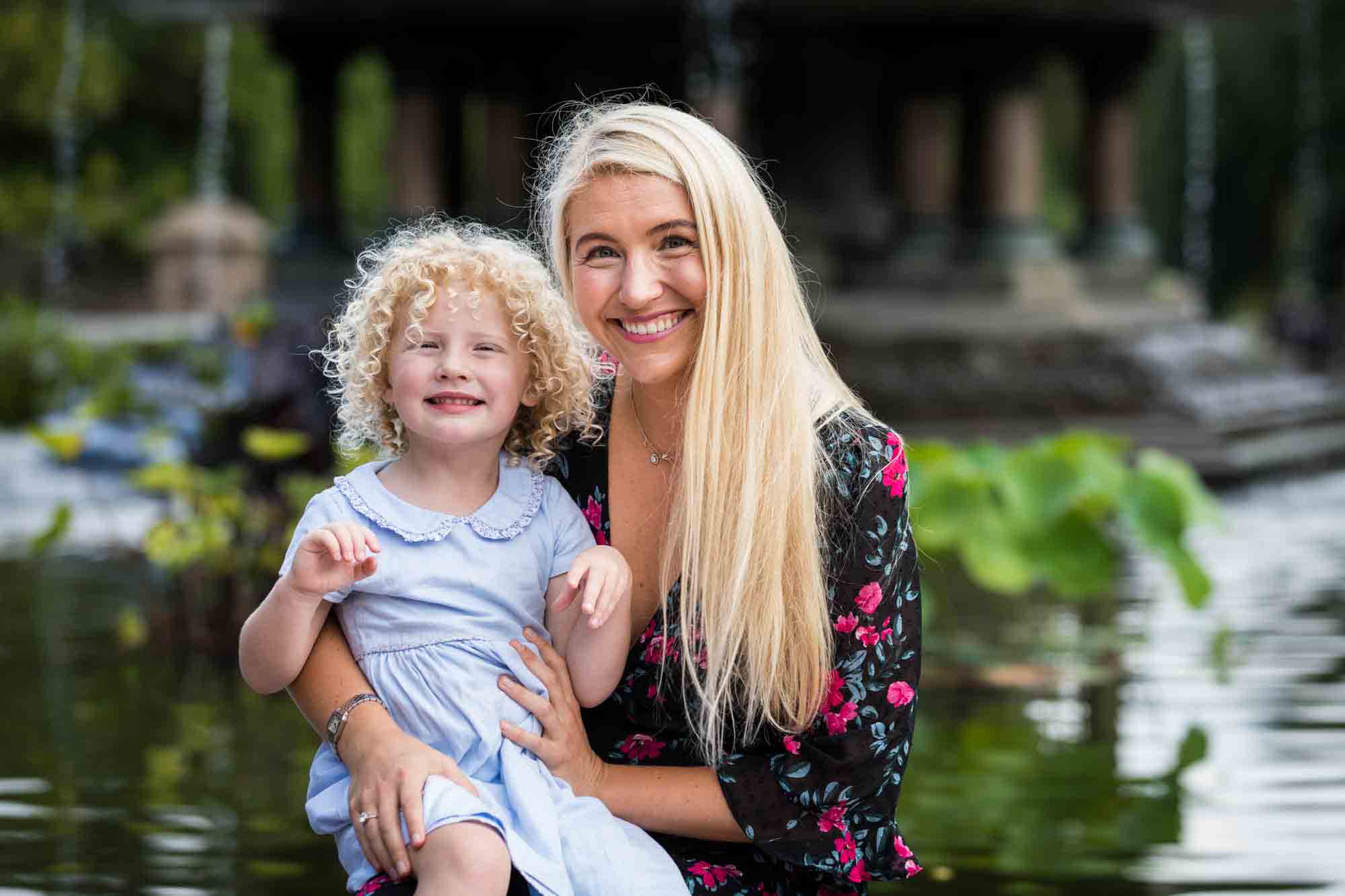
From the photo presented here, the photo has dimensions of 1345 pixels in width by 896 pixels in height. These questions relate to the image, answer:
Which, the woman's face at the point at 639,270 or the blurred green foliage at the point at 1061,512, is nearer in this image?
the woman's face at the point at 639,270

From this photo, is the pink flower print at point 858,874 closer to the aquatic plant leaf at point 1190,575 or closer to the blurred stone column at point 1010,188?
the aquatic plant leaf at point 1190,575

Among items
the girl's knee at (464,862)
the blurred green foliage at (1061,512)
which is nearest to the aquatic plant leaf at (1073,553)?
the blurred green foliage at (1061,512)

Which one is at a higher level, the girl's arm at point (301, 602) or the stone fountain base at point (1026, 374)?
the stone fountain base at point (1026, 374)

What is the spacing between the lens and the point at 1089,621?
25.2 ft

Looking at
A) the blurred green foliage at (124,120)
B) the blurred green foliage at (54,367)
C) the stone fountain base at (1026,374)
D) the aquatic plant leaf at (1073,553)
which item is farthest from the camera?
the blurred green foliage at (124,120)

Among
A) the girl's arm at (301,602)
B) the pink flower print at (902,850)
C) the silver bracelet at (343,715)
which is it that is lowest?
the pink flower print at (902,850)

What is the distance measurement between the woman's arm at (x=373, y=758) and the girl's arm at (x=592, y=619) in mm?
239

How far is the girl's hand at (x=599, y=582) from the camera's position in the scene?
91.8 inches

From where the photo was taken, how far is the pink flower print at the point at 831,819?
2455mm

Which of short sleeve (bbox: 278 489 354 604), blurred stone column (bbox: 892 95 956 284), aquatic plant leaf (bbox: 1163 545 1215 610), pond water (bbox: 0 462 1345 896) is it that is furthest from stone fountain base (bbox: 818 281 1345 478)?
short sleeve (bbox: 278 489 354 604)

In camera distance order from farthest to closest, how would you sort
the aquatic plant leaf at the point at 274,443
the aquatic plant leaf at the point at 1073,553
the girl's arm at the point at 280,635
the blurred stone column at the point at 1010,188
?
the blurred stone column at the point at 1010,188, the aquatic plant leaf at the point at 274,443, the aquatic plant leaf at the point at 1073,553, the girl's arm at the point at 280,635

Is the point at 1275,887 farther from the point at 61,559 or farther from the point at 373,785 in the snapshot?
the point at 61,559

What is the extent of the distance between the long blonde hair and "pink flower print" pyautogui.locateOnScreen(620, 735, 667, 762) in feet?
0.65

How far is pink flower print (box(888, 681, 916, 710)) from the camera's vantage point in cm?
246
